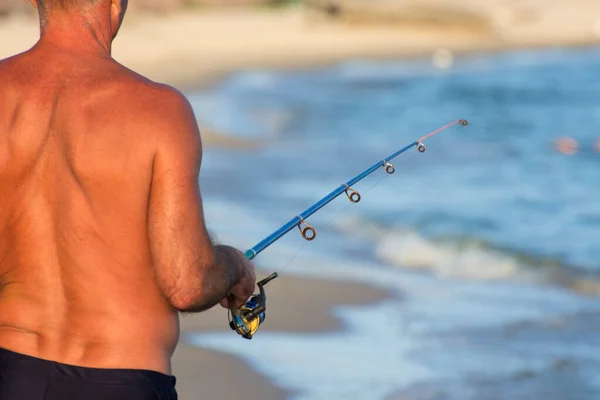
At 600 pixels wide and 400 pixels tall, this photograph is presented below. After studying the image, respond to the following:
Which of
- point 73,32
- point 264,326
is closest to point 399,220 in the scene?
point 264,326

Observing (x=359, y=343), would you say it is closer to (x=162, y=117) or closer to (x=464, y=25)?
(x=162, y=117)

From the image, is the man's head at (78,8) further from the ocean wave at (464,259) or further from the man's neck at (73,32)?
the ocean wave at (464,259)

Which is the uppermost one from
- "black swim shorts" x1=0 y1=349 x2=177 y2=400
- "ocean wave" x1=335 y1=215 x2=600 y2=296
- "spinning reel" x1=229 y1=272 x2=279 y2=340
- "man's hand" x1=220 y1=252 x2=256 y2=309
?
"ocean wave" x1=335 y1=215 x2=600 y2=296

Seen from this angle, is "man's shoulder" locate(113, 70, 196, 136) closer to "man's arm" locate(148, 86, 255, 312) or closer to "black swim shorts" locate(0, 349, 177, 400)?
"man's arm" locate(148, 86, 255, 312)

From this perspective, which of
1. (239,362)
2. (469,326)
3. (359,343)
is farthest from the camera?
(469,326)

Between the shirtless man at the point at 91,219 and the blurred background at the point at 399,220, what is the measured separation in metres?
2.46

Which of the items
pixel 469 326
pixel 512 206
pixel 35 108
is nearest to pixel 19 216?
pixel 35 108

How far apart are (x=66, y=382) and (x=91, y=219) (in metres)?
0.30

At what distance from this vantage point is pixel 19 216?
2.29 meters

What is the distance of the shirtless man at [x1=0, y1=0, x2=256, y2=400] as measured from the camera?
2229 mm

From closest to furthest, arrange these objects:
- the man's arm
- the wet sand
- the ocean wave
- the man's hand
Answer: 1. the man's arm
2. the man's hand
3. the wet sand
4. the ocean wave

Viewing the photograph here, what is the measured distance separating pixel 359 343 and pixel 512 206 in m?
4.48

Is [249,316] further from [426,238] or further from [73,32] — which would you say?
[426,238]

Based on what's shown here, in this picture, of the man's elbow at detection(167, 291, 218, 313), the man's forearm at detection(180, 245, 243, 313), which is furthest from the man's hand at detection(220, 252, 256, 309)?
the man's elbow at detection(167, 291, 218, 313)
